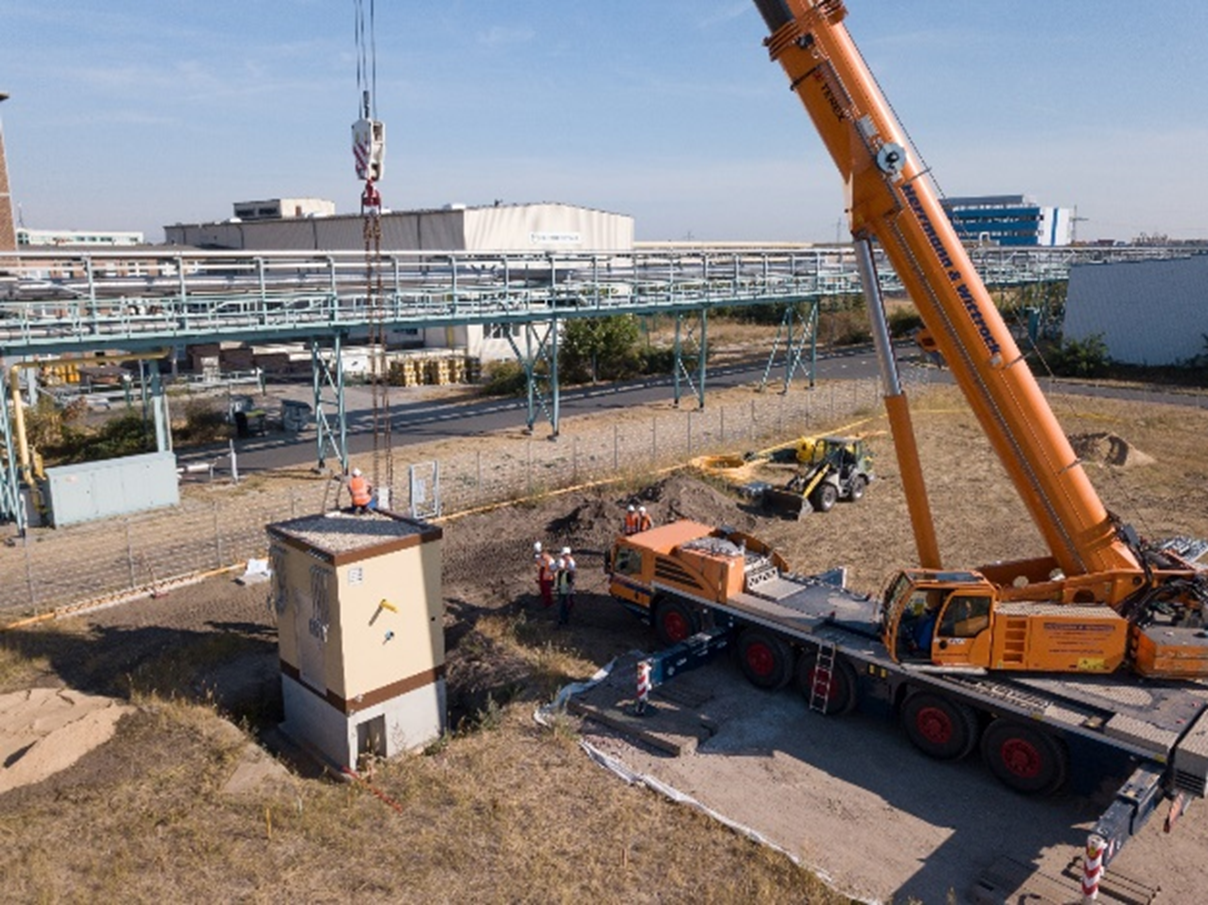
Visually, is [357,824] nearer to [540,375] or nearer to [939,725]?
[939,725]

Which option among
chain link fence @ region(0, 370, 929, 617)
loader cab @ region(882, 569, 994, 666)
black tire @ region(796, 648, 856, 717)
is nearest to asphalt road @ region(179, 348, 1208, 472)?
chain link fence @ region(0, 370, 929, 617)

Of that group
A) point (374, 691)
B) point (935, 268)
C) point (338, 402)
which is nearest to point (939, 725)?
point (935, 268)

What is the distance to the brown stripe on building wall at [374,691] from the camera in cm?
1252

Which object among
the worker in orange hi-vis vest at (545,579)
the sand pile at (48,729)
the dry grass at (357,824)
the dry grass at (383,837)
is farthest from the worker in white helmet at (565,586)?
→ the sand pile at (48,729)

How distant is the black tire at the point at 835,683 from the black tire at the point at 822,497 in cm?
1097

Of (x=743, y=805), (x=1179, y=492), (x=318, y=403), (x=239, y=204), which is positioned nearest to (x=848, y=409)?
(x=1179, y=492)

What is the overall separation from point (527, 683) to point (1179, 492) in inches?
843

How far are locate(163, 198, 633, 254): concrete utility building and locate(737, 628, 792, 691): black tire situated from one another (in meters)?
35.4

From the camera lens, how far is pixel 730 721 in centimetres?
1330

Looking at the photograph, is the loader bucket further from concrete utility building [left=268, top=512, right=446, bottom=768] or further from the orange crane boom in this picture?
concrete utility building [left=268, top=512, right=446, bottom=768]

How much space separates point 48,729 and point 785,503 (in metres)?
17.1

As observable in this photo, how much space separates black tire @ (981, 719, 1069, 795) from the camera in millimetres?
11156

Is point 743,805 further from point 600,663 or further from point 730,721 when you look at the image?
point 600,663

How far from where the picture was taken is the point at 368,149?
12.6 metres
